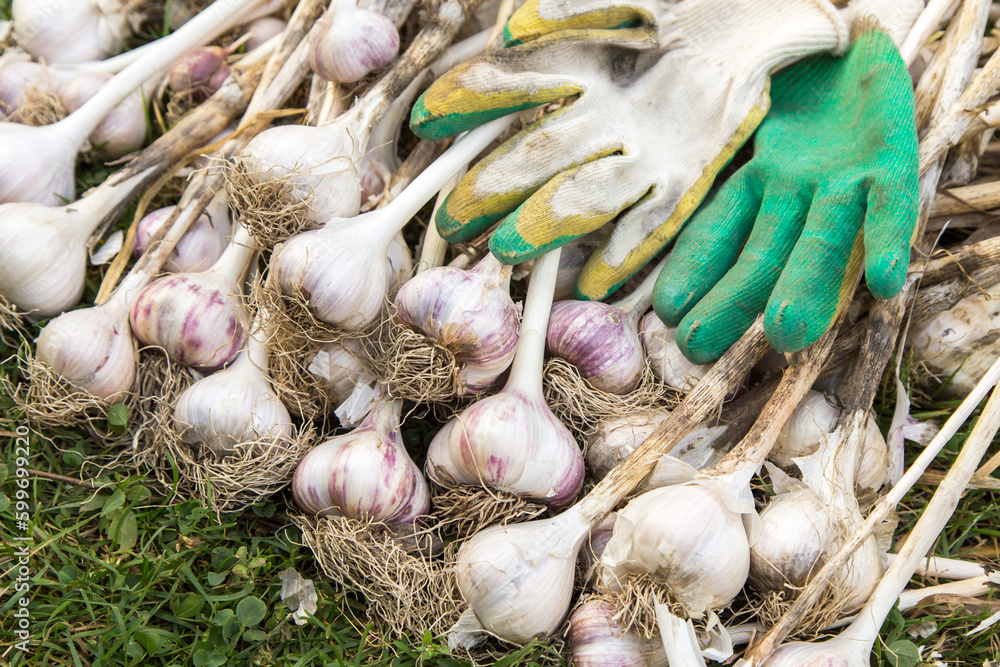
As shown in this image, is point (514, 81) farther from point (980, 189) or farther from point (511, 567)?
point (980, 189)

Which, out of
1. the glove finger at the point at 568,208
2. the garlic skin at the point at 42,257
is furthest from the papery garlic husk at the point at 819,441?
the garlic skin at the point at 42,257

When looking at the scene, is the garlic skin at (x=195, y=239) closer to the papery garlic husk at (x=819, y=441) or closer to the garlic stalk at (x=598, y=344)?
the garlic stalk at (x=598, y=344)

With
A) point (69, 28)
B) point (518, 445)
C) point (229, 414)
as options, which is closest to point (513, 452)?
point (518, 445)

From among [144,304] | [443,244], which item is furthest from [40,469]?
[443,244]

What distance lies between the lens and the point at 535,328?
1.35 metres

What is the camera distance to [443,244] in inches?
58.6

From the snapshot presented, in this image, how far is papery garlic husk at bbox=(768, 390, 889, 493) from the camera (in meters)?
1.33

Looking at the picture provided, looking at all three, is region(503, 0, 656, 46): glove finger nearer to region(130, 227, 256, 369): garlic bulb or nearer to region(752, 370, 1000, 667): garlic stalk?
region(130, 227, 256, 369): garlic bulb

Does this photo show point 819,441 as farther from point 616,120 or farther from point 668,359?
point 616,120

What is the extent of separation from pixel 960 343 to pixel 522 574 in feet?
3.64

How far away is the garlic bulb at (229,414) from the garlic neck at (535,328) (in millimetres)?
453

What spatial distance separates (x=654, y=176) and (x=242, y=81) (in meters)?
1.02

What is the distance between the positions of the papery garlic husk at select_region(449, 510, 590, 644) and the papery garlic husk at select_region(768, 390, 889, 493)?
0.46m

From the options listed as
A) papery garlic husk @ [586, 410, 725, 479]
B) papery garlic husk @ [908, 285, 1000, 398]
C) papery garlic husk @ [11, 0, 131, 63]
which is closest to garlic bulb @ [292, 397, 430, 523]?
papery garlic husk @ [586, 410, 725, 479]
